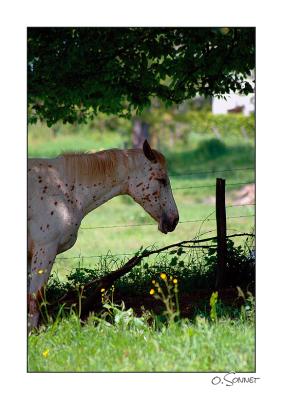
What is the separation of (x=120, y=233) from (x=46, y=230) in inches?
405

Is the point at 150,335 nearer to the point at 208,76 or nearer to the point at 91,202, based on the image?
the point at 91,202

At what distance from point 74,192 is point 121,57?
5.11ft

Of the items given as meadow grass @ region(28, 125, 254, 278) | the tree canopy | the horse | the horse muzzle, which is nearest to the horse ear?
the horse

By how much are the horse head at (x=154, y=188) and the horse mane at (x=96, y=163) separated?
5 cm

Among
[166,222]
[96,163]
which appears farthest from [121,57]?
→ [166,222]

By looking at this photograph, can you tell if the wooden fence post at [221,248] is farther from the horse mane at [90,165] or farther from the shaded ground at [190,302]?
the horse mane at [90,165]

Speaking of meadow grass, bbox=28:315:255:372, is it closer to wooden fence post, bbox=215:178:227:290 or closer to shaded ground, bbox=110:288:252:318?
shaded ground, bbox=110:288:252:318

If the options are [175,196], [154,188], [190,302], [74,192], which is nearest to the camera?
[74,192]

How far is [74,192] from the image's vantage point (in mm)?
6812

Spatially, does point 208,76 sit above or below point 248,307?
above

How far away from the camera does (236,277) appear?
8086mm

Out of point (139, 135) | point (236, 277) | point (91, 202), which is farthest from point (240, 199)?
point (91, 202)

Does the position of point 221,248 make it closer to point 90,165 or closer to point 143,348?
point 90,165

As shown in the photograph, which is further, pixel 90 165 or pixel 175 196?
pixel 175 196
